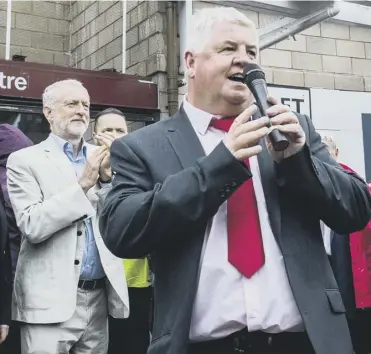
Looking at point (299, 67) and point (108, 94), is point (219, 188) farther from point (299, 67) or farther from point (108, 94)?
point (299, 67)

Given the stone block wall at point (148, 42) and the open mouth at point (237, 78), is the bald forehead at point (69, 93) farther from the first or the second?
the stone block wall at point (148, 42)

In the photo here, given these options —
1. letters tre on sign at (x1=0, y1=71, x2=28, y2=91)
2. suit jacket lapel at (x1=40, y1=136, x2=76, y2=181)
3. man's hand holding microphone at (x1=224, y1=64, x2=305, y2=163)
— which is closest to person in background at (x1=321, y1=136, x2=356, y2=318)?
suit jacket lapel at (x1=40, y1=136, x2=76, y2=181)

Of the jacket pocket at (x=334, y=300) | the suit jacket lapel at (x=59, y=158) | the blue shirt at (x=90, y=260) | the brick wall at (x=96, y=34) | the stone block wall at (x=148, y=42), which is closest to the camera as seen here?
the jacket pocket at (x=334, y=300)

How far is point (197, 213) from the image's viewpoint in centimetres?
131

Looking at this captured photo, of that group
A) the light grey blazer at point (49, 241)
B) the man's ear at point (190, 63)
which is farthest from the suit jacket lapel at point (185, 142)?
the light grey blazer at point (49, 241)

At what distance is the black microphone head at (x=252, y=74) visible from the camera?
140 cm

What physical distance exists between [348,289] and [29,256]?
79.2 inches

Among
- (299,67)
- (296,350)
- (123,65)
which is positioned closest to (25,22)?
(123,65)

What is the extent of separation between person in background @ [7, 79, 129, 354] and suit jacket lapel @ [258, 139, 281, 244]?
1.37m

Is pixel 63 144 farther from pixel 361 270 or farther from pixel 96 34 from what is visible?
pixel 96 34

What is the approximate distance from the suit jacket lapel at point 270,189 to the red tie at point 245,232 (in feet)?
Answer: 0.12

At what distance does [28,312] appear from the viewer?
263 centimetres

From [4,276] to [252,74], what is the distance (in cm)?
174

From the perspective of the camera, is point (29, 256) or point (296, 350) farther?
point (29, 256)
